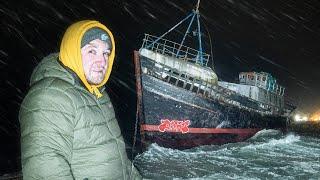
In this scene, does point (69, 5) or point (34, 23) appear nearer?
point (34, 23)

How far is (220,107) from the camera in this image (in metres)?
19.2

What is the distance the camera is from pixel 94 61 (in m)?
2.26

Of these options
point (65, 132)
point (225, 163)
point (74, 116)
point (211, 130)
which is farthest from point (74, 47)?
point (211, 130)

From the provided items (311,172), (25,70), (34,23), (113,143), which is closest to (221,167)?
(311,172)

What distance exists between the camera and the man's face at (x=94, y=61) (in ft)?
7.36

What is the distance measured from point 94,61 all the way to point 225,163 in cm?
1314

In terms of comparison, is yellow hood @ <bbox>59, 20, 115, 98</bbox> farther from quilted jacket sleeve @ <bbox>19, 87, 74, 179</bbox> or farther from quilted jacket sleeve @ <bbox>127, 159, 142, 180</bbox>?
quilted jacket sleeve @ <bbox>127, 159, 142, 180</bbox>

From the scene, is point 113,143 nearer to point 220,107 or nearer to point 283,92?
point 220,107

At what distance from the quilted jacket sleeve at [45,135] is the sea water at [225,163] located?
987 centimetres

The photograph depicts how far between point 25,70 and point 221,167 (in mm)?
36597

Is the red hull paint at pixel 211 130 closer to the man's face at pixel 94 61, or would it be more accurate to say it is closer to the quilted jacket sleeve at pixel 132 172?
the quilted jacket sleeve at pixel 132 172

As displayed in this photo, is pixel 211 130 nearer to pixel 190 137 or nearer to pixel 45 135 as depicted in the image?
pixel 190 137

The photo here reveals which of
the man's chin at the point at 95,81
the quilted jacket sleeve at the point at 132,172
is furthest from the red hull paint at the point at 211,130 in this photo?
the man's chin at the point at 95,81

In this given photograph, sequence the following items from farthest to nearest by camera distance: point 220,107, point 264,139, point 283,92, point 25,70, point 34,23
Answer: point 34,23 → point 25,70 → point 283,92 → point 264,139 → point 220,107
